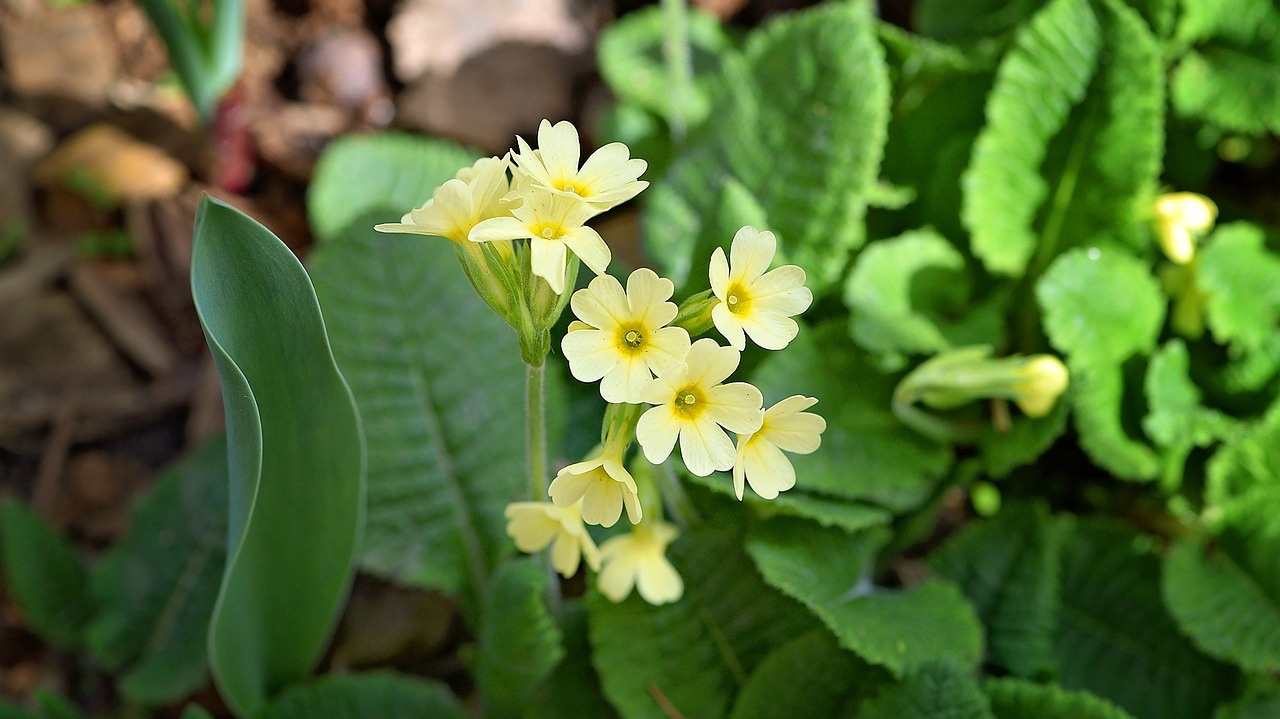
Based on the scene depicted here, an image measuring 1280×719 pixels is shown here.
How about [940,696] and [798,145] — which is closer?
[940,696]

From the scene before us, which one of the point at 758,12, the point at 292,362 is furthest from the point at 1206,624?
the point at 758,12

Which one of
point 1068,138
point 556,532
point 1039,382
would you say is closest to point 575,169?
point 556,532

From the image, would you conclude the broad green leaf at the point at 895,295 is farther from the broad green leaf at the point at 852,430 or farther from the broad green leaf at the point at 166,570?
the broad green leaf at the point at 166,570

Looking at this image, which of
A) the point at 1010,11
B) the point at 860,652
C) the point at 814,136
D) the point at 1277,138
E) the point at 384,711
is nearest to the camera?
the point at 860,652

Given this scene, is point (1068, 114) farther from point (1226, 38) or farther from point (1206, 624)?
point (1206, 624)

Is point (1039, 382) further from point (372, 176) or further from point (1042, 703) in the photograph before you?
point (372, 176)

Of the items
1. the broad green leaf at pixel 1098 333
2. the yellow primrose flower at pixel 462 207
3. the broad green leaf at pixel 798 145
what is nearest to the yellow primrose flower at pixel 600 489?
the yellow primrose flower at pixel 462 207

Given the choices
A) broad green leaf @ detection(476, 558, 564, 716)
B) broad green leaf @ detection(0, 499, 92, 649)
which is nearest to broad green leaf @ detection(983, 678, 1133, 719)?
broad green leaf @ detection(476, 558, 564, 716)
